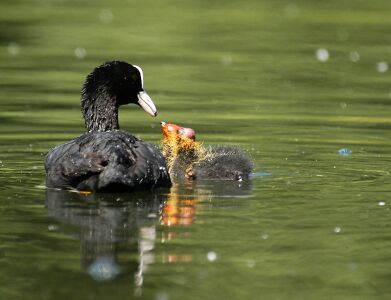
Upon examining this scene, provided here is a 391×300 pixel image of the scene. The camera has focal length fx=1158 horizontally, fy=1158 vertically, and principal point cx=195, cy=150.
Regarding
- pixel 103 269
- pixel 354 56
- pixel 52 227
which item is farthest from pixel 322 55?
pixel 103 269

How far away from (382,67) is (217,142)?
664cm

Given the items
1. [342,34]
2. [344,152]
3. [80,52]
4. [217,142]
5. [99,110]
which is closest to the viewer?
[99,110]

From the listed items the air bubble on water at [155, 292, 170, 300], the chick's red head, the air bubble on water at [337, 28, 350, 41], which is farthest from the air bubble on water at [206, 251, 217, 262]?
the air bubble on water at [337, 28, 350, 41]

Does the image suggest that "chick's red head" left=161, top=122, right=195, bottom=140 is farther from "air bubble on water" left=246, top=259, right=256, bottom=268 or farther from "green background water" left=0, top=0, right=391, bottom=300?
"air bubble on water" left=246, top=259, right=256, bottom=268

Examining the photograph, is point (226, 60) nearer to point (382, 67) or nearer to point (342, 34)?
point (382, 67)

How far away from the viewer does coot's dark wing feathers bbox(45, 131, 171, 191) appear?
880cm

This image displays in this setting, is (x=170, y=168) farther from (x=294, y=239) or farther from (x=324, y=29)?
(x=324, y=29)

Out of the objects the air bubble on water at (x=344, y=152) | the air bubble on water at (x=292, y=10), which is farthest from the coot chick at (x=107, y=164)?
the air bubble on water at (x=292, y=10)

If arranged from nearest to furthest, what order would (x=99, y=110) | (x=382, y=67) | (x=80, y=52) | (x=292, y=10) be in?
(x=99, y=110) < (x=382, y=67) < (x=80, y=52) < (x=292, y=10)

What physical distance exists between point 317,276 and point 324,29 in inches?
637

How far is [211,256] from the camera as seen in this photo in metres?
7.01

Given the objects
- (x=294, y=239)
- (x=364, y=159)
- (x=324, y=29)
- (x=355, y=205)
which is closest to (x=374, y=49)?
(x=324, y=29)

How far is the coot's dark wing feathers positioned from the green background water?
0.43 feet

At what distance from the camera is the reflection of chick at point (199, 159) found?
33.0 feet
